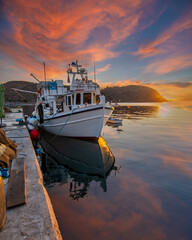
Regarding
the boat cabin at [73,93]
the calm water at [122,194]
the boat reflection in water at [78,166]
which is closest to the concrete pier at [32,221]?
the calm water at [122,194]

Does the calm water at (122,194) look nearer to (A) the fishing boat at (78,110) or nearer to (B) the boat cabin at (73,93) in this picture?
(A) the fishing boat at (78,110)

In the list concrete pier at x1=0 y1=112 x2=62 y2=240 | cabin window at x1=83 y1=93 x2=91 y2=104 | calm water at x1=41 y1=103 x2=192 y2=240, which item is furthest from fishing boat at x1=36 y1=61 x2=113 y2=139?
concrete pier at x1=0 y1=112 x2=62 y2=240

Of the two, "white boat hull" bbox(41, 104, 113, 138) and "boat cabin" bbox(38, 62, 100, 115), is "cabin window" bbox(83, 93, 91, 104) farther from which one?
"white boat hull" bbox(41, 104, 113, 138)

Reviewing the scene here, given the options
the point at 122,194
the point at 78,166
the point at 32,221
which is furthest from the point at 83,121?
the point at 32,221

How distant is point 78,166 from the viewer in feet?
25.3

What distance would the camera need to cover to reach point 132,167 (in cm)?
762

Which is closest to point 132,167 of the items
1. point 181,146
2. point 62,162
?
point 62,162

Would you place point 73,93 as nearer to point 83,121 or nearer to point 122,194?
point 83,121

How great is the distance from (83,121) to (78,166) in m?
4.36

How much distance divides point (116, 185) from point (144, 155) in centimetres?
455

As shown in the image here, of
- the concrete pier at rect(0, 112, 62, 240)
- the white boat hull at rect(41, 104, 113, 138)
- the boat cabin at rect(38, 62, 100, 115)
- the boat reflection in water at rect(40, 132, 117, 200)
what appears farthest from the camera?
the boat cabin at rect(38, 62, 100, 115)

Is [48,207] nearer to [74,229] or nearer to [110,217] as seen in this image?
[74,229]

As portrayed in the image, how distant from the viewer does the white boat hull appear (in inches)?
418

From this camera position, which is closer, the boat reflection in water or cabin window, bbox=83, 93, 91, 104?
the boat reflection in water
